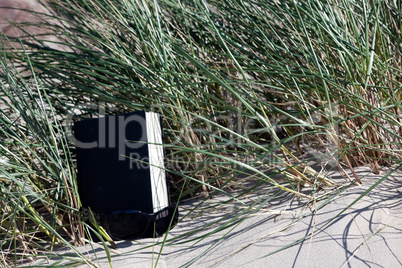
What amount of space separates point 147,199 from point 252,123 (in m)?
0.54

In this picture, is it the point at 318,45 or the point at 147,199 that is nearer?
the point at 147,199

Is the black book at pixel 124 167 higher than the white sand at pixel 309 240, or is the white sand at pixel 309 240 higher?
the black book at pixel 124 167

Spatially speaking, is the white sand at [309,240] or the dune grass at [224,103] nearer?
the white sand at [309,240]

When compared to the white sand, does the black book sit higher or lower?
higher

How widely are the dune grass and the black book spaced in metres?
0.05

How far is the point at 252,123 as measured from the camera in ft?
4.98

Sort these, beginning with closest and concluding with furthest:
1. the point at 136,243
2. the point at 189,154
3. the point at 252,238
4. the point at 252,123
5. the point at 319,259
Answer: the point at 319,259 < the point at 252,238 < the point at 136,243 < the point at 189,154 < the point at 252,123

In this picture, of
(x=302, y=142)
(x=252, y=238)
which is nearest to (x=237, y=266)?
(x=252, y=238)

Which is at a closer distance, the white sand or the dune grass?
the white sand

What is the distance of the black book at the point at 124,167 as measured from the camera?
114 centimetres

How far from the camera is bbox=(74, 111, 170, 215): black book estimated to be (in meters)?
1.14

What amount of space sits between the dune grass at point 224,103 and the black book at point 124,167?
0.05 meters

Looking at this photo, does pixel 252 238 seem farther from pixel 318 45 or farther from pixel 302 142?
pixel 318 45

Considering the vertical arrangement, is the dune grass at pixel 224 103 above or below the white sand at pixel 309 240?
above
